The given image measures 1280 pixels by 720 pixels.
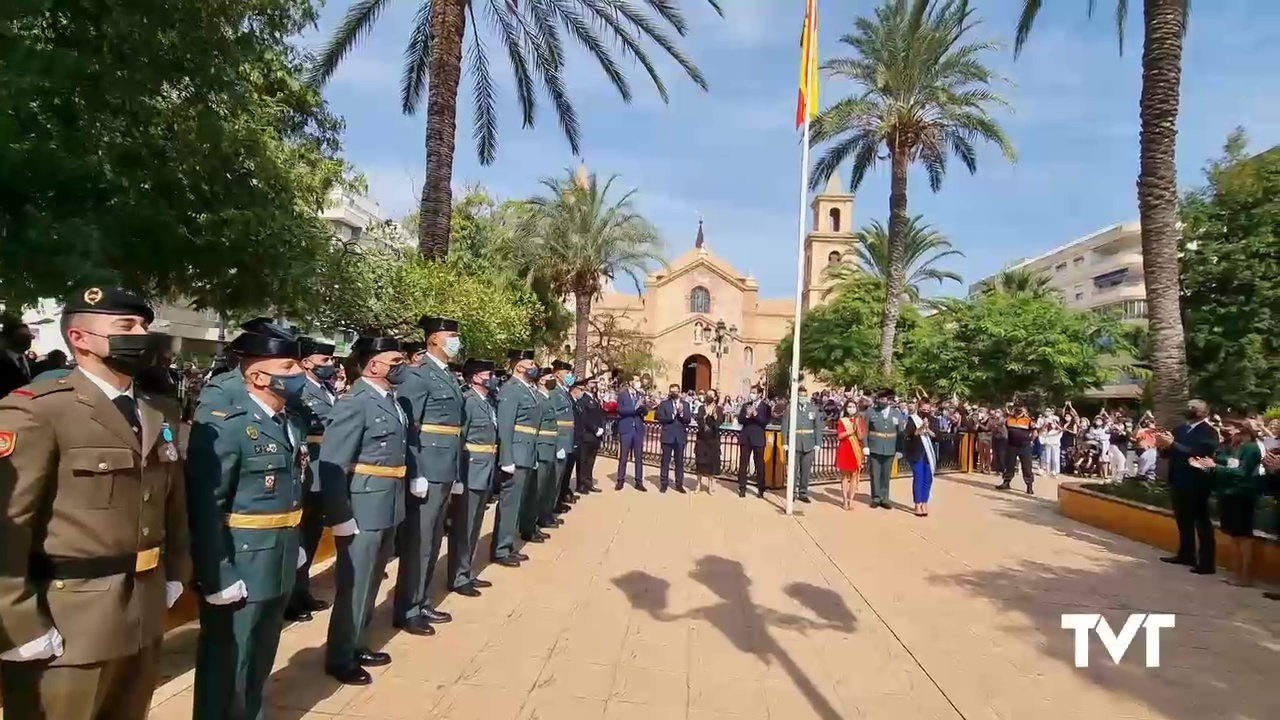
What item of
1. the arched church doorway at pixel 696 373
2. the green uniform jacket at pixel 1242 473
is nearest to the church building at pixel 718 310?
the arched church doorway at pixel 696 373

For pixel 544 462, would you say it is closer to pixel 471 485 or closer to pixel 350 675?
pixel 471 485

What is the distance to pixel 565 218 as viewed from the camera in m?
28.0

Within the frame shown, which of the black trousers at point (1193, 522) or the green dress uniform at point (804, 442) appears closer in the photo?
the black trousers at point (1193, 522)

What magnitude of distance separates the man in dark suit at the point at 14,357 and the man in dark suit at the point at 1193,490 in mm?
10091

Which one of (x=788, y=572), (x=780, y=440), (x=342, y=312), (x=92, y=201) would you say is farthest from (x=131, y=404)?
(x=780, y=440)

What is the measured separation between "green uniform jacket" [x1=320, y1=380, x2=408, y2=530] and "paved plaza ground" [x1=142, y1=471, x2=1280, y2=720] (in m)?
0.94

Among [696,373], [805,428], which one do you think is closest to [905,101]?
[805,428]

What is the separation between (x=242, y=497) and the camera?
3523 millimetres

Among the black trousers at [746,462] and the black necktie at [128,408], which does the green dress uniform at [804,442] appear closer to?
the black trousers at [746,462]

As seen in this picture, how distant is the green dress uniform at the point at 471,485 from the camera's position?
6.52 m

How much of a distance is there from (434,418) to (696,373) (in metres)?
58.0

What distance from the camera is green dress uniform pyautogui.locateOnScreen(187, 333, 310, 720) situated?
3.31m

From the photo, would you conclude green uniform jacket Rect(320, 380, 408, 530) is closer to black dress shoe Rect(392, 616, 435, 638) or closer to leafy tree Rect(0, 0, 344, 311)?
black dress shoe Rect(392, 616, 435, 638)

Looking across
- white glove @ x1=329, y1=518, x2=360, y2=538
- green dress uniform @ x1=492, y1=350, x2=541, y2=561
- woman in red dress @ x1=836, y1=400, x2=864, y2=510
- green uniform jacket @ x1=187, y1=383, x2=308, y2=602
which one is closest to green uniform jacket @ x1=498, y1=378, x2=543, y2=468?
green dress uniform @ x1=492, y1=350, x2=541, y2=561
